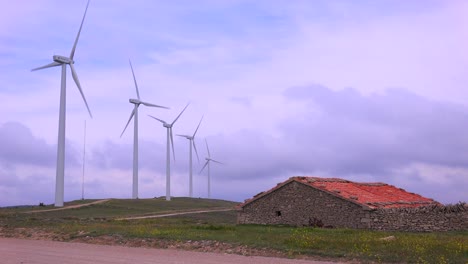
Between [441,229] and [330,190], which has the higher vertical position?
[330,190]

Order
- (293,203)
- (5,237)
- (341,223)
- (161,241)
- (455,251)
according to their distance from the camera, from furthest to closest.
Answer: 1. (293,203)
2. (341,223)
3. (5,237)
4. (161,241)
5. (455,251)

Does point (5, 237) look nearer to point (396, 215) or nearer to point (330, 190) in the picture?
point (330, 190)

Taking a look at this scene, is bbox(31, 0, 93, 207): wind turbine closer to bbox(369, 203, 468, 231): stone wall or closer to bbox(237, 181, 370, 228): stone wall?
bbox(237, 181, 370, 228): stone wall

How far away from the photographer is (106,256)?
20062 millimetres

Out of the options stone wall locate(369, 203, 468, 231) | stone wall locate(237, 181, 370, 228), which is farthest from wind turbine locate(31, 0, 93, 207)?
stone wall locate(369, 203, 468, 231)

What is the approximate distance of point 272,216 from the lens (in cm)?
3903

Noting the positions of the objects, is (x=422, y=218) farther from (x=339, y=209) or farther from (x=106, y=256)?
(x=106, y=256)

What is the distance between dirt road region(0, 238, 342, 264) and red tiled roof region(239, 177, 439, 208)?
1658cm

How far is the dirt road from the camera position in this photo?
18703 millimetres

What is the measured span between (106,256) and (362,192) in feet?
78.4

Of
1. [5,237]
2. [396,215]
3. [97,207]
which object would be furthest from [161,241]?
[97,207]

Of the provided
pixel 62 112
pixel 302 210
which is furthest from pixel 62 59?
pixel 302 210

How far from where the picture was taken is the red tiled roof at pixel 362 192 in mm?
36000

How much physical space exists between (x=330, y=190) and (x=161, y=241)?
15024 millimetres
